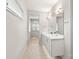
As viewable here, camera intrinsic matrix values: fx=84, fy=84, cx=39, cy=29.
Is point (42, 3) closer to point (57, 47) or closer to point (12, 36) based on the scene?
point (57, 47)

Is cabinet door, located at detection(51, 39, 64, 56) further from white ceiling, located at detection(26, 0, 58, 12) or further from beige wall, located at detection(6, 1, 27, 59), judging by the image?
white ceiling, located at detection(26, 0, 58, 12)

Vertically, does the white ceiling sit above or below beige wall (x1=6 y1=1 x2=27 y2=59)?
above

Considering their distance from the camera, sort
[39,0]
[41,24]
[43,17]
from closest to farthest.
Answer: [39,0] < [43,17] < [41,24]

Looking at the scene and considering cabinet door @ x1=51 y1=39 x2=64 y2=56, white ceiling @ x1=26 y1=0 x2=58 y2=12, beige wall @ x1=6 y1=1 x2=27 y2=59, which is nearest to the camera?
beige wall @ x1=6 y1=1 x2=27 y2=59

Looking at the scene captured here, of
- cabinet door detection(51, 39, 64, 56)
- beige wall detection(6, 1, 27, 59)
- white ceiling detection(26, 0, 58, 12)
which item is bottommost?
cabinet door detection(51, 39, 64, 56)

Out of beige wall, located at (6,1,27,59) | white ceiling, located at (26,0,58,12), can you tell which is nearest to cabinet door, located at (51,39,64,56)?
beige wall, located at (6,1,27,59)

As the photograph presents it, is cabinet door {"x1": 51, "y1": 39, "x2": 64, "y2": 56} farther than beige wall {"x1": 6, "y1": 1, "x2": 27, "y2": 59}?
Yes

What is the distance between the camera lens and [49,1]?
403cm

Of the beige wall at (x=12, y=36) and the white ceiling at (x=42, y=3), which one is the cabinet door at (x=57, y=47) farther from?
the white ceiling at (x=42, y=3)

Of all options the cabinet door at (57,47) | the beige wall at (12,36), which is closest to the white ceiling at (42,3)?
the cabinet door at (57,47)
